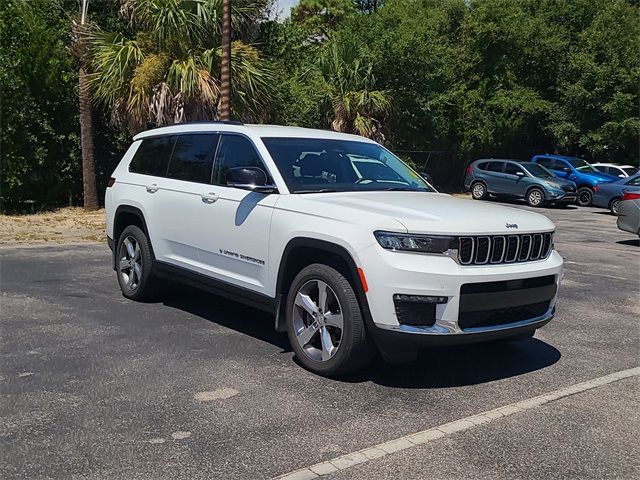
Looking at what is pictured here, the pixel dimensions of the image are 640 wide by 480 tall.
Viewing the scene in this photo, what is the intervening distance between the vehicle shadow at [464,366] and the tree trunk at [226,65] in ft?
29.8

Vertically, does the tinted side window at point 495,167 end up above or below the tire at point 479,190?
above

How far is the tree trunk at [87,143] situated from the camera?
52.0 feet

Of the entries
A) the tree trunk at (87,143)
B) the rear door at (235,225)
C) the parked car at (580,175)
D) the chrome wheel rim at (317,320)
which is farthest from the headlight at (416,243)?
the parked car at (580,175)

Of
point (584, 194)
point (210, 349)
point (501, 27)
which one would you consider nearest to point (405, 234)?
point (210, 349)

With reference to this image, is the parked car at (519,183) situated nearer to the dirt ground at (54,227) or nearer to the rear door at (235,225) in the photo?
the dirt ground at (54,227)

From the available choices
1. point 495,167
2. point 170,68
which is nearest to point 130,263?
point 170,68

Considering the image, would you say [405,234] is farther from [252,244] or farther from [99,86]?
[99,86]

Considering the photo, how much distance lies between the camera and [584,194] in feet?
78.5

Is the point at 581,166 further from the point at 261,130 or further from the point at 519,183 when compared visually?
the point at 261,130

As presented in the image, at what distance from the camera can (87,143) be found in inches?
627

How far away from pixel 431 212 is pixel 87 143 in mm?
12961

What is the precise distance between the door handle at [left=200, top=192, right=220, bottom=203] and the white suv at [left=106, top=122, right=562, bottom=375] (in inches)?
0.5

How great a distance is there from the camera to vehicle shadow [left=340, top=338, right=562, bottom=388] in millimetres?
4936

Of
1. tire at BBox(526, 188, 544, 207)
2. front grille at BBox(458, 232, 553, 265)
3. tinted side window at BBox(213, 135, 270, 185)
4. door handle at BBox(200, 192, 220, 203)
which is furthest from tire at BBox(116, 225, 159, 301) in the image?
tire at BBox(526, 188, 544, 207)
